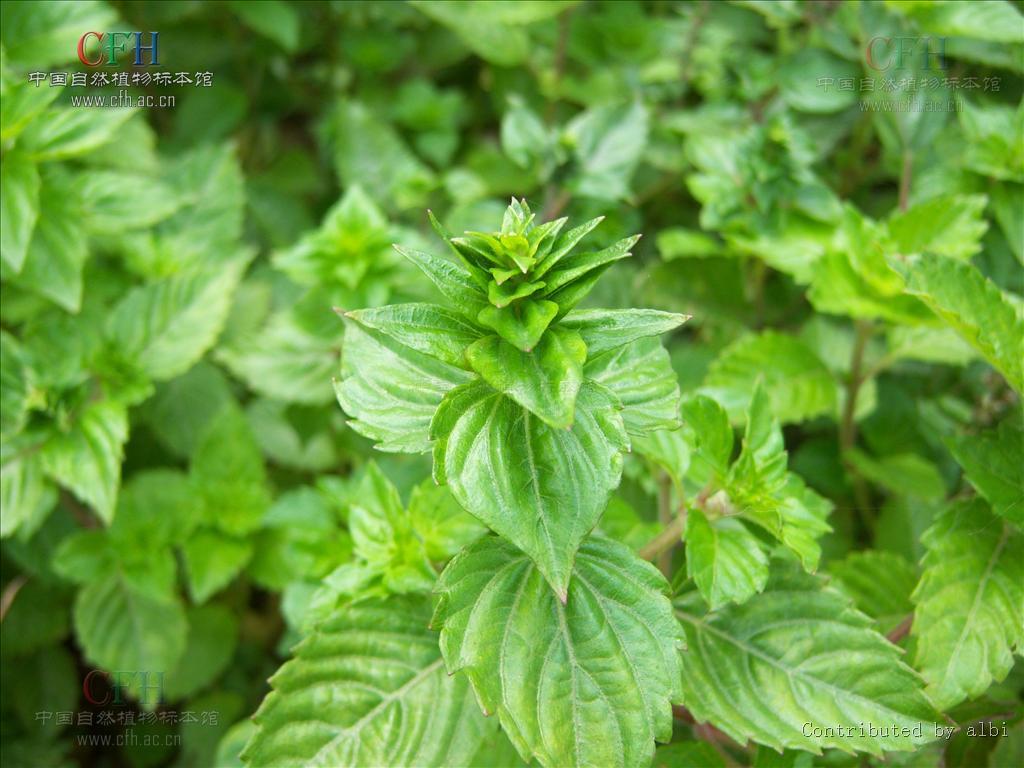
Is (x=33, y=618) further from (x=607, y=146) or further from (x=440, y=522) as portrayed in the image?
(x=607, y=146)

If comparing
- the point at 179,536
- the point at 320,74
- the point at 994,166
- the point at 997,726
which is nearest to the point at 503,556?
the point at 997,726

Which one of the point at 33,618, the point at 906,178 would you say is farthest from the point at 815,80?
the point at 33,618

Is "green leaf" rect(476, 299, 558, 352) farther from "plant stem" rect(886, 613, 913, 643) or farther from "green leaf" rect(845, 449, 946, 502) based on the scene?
"green leaf" rect(845, 449, 946, 502)

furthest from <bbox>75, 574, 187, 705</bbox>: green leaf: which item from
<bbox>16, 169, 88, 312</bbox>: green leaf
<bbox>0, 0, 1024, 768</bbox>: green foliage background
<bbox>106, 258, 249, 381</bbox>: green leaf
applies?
<bbox>16, 169, 88, 312</bbox>: green leaf

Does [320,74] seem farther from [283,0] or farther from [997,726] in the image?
[997,726]

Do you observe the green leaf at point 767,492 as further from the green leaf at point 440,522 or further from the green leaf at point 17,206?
the green leaf at point 17,206

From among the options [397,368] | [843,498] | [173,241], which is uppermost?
[397,368]
